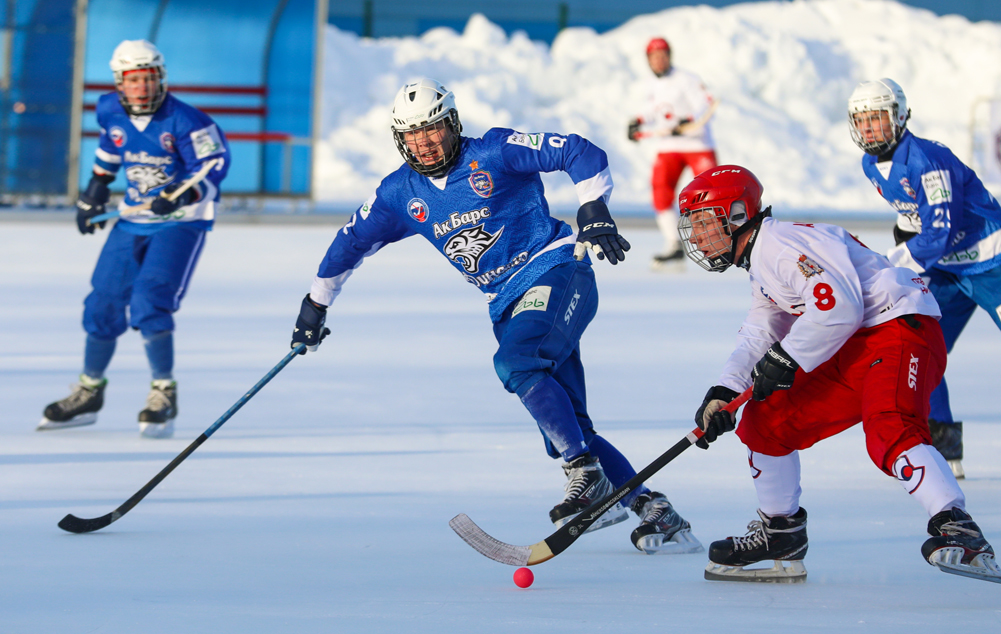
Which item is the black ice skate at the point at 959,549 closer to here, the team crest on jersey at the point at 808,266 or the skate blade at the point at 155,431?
the team crest on jersey at the point at 808,266

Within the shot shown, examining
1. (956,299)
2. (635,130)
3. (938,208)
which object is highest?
(938,208)

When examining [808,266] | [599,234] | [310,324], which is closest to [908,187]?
[599,234]

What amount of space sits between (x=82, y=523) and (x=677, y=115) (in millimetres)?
7771

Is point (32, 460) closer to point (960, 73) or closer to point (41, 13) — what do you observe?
point (41, 13)

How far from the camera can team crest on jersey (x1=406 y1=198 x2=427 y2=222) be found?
3.85 metres

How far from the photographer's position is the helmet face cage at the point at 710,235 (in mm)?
3223

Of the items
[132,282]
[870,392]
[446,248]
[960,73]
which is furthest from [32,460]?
Answer: [960,73]

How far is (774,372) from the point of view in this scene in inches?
121

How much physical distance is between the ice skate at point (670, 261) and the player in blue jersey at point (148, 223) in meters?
5.69

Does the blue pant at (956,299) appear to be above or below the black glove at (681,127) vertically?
below

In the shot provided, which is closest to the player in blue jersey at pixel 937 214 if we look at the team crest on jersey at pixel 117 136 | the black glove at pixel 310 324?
the black glove at pixel 310 324

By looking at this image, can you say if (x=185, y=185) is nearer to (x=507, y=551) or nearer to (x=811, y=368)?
(x=507, y=551)

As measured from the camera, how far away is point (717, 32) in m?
23.9

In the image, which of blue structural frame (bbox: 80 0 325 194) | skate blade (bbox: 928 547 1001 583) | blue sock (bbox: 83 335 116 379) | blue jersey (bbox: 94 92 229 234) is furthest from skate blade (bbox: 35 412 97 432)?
blue structural frame (bbox: 80 0 325 194)
